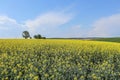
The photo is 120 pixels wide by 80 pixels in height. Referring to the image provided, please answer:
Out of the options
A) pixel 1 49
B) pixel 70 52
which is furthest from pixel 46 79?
pixel 1 49

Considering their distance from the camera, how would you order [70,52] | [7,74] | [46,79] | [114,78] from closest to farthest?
[46,79]
[7,74]
[114,78]
[70,52]

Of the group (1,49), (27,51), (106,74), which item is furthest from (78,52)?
(106,74)

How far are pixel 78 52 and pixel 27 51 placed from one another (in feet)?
9.27

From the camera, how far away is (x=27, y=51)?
559 inches

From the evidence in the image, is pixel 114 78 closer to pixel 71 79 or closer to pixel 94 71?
pixel 94 71

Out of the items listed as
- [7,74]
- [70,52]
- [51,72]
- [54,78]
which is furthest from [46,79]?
[70,52]

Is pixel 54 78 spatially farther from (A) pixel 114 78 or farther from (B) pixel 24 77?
(A) pixel 114 78

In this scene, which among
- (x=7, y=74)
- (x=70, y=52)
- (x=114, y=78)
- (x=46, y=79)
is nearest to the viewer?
(x=46, y=79)

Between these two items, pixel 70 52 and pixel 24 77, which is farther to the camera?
pixel 70 52

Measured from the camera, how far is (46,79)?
7.53m

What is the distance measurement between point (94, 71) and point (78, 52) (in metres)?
5.21

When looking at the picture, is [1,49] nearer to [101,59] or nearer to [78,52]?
[78,52]

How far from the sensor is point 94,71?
9047mm

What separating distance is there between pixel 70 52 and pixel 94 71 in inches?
199
